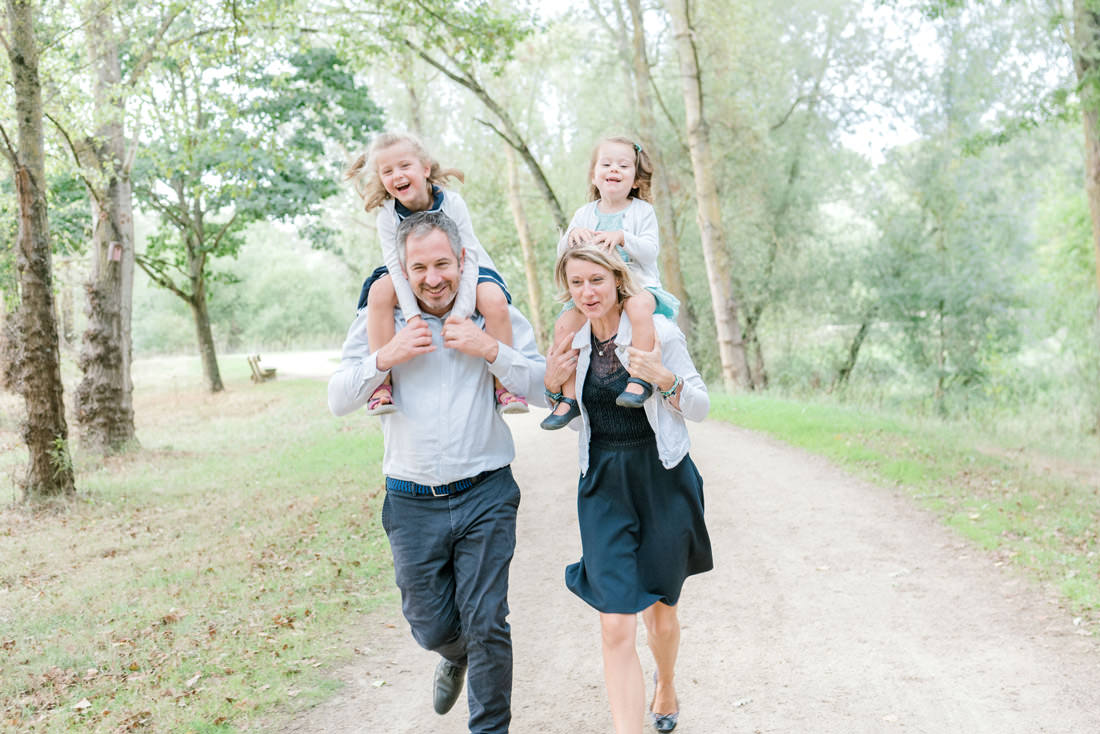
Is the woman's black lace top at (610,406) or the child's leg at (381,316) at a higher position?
the child's leg at (381,316)

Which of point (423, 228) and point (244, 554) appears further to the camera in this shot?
point (244, 554)

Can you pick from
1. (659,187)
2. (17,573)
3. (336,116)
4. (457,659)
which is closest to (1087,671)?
(457,659)

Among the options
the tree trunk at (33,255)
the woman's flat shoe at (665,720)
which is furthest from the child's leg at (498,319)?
the tree trunk at (33,255)

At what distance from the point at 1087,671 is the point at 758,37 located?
19864 mm

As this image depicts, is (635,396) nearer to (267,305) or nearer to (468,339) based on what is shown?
(468,339)

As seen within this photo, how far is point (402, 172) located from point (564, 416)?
118cm

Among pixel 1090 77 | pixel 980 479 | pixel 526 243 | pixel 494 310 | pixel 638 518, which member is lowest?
pixel 980 479

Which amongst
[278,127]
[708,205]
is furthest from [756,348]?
[278,127]

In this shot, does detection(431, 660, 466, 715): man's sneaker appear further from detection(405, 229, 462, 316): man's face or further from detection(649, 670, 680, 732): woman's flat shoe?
detection(405, 229, 462, 316): man's face

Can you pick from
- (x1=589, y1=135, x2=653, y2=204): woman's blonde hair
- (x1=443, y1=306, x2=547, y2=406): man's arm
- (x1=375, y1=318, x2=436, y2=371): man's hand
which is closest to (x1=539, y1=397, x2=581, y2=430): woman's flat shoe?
(x1=443, y1=306, x2=547, y2=406): man's arm

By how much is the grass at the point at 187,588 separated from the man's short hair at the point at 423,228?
2676mm

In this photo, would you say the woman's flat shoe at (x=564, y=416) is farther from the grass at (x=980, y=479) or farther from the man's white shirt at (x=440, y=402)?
the grass at (x=980, y=479)

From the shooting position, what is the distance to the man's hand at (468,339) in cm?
353

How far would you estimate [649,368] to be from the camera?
3.56m
